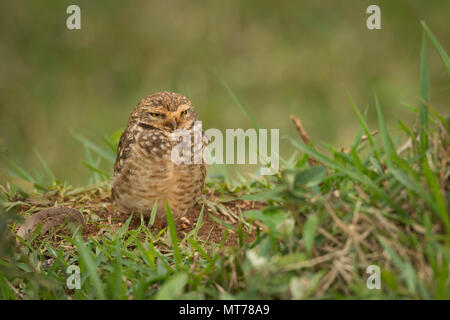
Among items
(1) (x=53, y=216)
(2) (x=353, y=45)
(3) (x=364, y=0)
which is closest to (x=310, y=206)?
(1) (x=53, y=216)

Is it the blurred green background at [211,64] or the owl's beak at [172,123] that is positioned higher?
the blurred green background at [211,64]

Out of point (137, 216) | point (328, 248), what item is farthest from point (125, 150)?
point (328, 248)

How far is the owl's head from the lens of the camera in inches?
123

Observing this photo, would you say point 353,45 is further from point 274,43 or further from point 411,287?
point 411,287

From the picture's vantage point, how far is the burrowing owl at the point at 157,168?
10.1 feet

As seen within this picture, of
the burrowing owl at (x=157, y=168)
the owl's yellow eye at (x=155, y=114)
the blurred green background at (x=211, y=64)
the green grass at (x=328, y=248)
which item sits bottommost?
the green grass at (x=328, y=248)

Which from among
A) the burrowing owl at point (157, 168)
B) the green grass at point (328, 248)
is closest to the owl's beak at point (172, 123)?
the burrowing owl at point (157, 168)

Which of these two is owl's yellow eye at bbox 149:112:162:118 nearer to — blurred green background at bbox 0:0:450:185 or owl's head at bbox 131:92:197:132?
owl's head at bbox 131:92:197:132

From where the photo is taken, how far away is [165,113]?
10.3ft

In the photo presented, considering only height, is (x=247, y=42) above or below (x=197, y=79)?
above

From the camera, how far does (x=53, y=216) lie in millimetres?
2838

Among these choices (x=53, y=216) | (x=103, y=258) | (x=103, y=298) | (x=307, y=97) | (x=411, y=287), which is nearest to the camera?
(x=411, y=287)

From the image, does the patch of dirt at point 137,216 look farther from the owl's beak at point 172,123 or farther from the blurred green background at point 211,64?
the blurred green background at point 211,64

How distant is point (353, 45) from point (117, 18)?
8.65 feet
